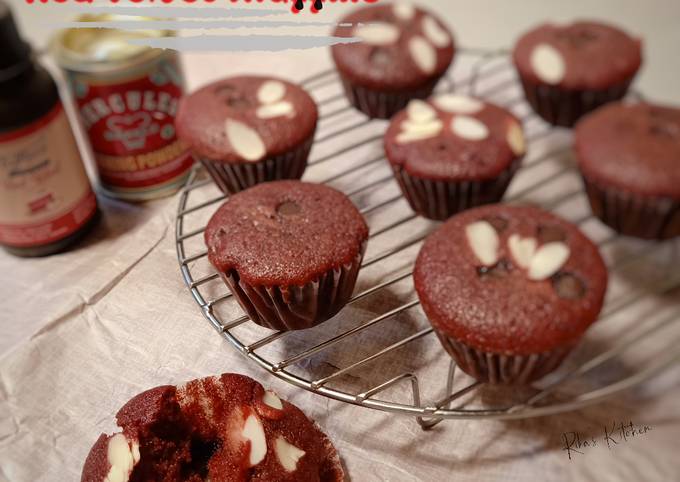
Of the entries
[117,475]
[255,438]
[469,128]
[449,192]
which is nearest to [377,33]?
[469,128]

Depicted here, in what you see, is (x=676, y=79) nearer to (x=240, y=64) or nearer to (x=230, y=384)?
(x=240, y=64)

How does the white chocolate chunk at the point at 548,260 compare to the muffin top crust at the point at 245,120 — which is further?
the muffin top crust at the point at 245,120

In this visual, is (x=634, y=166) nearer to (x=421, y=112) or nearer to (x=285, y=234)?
(x=421, y=112)

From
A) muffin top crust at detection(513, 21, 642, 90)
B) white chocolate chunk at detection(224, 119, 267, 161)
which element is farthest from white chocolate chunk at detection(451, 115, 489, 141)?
white chocolate chunk at detection(224, 119, 267, 161)

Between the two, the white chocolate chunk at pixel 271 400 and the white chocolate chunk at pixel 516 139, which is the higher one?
the white chocolate chunk at pixel 516 139

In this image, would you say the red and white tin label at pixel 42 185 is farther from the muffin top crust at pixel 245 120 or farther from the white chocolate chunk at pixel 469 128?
the white chocolate chunk at pixel 469 128

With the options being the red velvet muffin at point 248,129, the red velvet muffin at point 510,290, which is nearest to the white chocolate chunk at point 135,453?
the red velvet muffin at point 510,290

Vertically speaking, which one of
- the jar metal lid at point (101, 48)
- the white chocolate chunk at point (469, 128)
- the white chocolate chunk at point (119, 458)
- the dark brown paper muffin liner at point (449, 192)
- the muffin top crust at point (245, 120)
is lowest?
the white chocolate chunk at point (119, 458)
